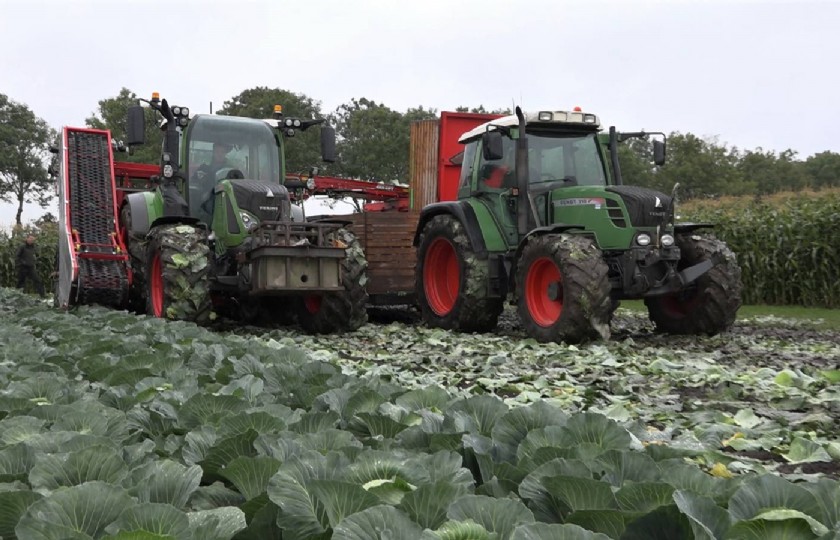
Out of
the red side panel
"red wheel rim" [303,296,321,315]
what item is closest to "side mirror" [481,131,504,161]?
"red wheel rim" [303,296,321,315]

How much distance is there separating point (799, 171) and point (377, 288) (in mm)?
44432

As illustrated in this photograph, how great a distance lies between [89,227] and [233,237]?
2.55 metres

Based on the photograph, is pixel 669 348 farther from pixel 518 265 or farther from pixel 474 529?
pixel 474 529

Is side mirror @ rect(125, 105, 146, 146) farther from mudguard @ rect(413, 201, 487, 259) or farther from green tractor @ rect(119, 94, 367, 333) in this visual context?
mudguard @ rect(413, 201, 487, 259)

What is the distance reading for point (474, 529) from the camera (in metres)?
1.53

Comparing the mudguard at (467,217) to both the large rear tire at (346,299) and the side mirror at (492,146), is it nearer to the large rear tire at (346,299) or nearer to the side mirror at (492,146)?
the side mirror at (492,146)

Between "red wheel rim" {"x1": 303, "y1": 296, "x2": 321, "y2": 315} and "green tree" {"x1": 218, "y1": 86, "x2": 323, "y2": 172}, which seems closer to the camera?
"red wheel rim" {"x1": 303, "y1": 296, "x2": 321, "y2": 315}

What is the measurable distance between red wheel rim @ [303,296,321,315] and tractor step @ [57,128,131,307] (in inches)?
93.2

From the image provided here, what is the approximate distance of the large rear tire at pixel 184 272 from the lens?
8648 millimetres

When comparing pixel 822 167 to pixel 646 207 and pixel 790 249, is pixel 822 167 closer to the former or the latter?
pixel 790 249

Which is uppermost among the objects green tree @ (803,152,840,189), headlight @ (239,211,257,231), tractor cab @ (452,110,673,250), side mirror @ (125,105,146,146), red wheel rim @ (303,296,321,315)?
green tree @ (803,152,840,189)

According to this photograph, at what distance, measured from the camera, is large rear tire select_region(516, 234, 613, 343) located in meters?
7.55

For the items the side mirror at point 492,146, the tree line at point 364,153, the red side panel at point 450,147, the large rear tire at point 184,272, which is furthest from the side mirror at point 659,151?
the tree line at point 364,153

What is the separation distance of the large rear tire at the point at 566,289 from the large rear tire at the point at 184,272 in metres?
3.31
